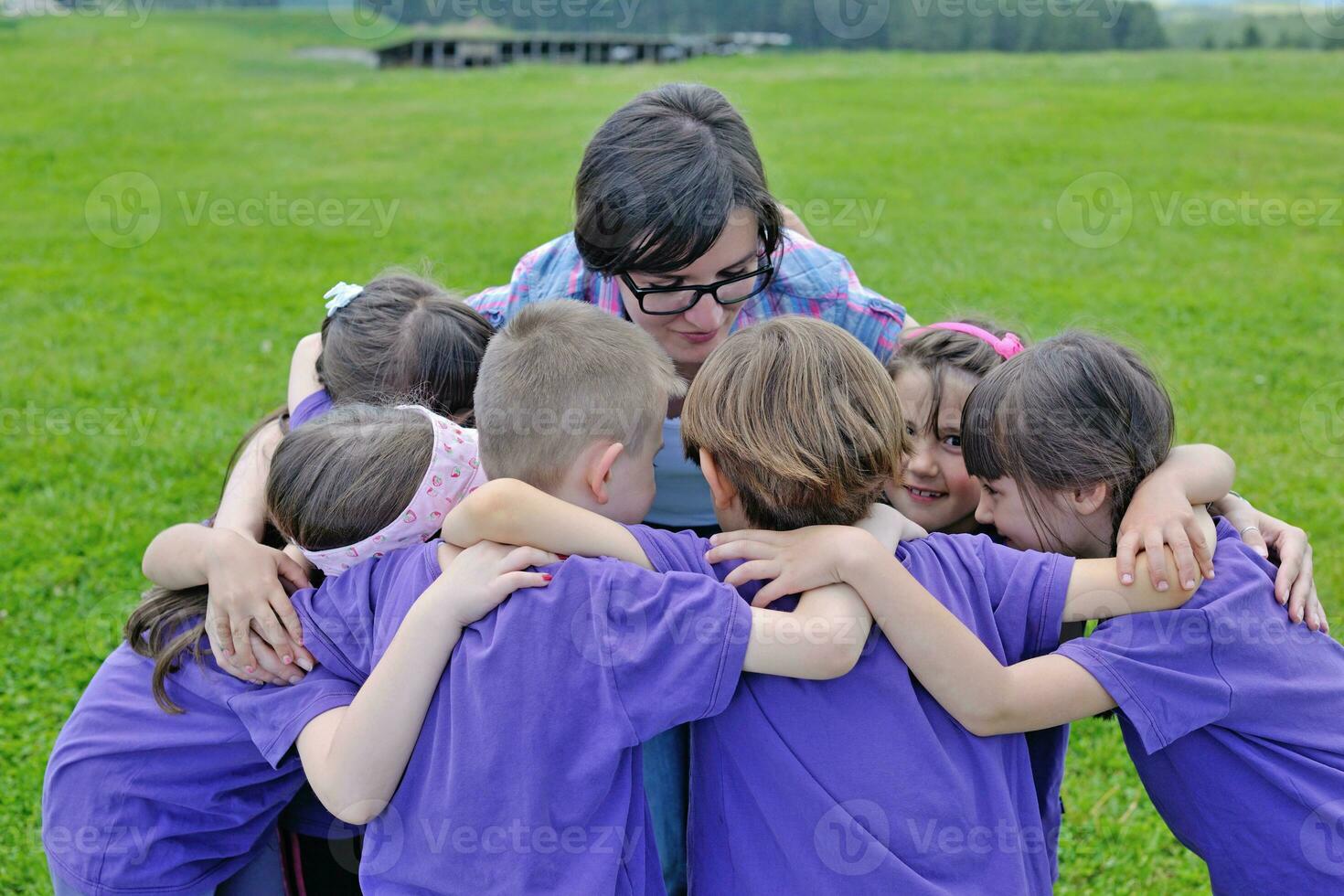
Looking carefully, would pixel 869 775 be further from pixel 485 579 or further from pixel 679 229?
pixel 679 229

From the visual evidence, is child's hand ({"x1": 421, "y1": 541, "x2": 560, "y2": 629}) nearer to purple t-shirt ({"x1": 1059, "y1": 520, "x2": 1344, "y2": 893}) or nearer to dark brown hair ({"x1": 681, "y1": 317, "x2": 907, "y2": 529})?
dark brown hair ({"x1": 681, "y1": 317, "x2": 907, "y2": 529})

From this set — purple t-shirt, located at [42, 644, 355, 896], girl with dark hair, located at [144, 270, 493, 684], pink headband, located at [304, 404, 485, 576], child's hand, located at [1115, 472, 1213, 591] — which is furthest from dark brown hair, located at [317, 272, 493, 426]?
child's hand, located at [1115, 472, 1213, 591]

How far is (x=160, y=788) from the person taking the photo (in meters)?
2.17

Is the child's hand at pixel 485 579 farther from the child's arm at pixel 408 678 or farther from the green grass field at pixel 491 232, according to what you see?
the green grass field at pixel 491 232

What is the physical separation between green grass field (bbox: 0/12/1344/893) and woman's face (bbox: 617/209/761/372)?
2.36 ft

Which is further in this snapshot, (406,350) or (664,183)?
(406,350)

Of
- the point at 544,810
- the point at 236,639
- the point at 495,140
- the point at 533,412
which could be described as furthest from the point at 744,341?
the point at 495,140

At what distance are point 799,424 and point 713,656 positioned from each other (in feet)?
1.37

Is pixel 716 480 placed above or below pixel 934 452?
above

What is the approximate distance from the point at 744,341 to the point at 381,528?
2.49 feet

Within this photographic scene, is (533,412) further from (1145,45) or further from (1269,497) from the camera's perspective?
(1145,45)

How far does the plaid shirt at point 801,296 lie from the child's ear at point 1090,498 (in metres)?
0.93

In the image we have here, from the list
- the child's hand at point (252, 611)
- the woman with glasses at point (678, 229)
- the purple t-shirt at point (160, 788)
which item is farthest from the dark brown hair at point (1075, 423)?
the purple t-shirt at point (160, 788)

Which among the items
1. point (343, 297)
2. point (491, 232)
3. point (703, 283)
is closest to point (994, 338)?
point (703, 283)
